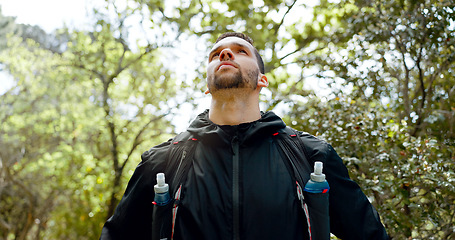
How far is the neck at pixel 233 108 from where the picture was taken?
2032mm

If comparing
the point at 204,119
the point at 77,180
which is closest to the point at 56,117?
the point at 77,180

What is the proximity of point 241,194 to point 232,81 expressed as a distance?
27.1 inches

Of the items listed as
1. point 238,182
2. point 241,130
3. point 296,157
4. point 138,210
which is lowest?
point 138,210

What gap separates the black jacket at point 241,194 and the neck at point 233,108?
6 cm

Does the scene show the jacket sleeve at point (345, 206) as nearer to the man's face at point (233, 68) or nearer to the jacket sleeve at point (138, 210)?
the man's face at point (233, 68)

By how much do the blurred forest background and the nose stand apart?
6.39 ft

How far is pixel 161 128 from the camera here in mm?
11367

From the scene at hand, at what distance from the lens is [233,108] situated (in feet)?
6.68

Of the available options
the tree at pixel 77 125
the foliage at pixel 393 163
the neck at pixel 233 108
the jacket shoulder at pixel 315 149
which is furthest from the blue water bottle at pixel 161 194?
the tree at pixel 77 125

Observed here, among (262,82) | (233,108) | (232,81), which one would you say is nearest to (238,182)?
(233,108)

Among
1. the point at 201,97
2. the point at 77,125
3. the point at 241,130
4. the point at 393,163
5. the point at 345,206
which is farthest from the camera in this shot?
the point at 77,125

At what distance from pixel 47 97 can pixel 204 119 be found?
13.8m

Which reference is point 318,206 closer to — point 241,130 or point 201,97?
point 241,130

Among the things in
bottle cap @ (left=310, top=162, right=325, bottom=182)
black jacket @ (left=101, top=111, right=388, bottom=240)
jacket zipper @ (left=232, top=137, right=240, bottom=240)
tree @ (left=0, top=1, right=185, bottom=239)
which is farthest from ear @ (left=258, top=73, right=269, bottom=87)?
tree @ (left=0, top=1, right=185, bottom=239)
